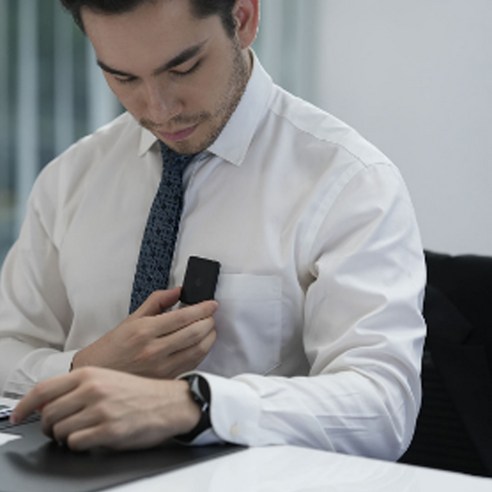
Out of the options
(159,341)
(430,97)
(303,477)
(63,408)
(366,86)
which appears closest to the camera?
(303,477)

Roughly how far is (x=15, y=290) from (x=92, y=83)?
1.74 meters

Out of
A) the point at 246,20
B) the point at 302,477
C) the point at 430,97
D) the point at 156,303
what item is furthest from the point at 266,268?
the point at 430,97

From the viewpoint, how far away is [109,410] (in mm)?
1334

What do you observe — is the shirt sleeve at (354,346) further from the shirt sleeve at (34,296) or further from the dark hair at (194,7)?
the shirt sleeve at (34,296)

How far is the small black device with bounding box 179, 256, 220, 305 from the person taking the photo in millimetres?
1739

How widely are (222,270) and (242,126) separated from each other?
0.81 feet

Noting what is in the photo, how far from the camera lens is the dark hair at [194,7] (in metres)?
1.66

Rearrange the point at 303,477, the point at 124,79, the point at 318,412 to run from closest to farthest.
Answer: the point at 303,477 → the point at 318,412 → the point at 124,79

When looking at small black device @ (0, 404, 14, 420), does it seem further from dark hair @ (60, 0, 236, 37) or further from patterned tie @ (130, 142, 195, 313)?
dark hair @ (60, 0, 236, 37)

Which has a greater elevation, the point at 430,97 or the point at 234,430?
the point at 234,430

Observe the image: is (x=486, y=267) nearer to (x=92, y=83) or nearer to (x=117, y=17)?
(x=117, y=17)

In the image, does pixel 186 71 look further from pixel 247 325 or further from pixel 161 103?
pixel 247 325

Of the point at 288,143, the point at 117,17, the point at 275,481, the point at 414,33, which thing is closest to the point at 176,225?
the point at 288,143

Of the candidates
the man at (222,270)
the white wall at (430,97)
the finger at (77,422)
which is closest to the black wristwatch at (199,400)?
the man at (222,270)
